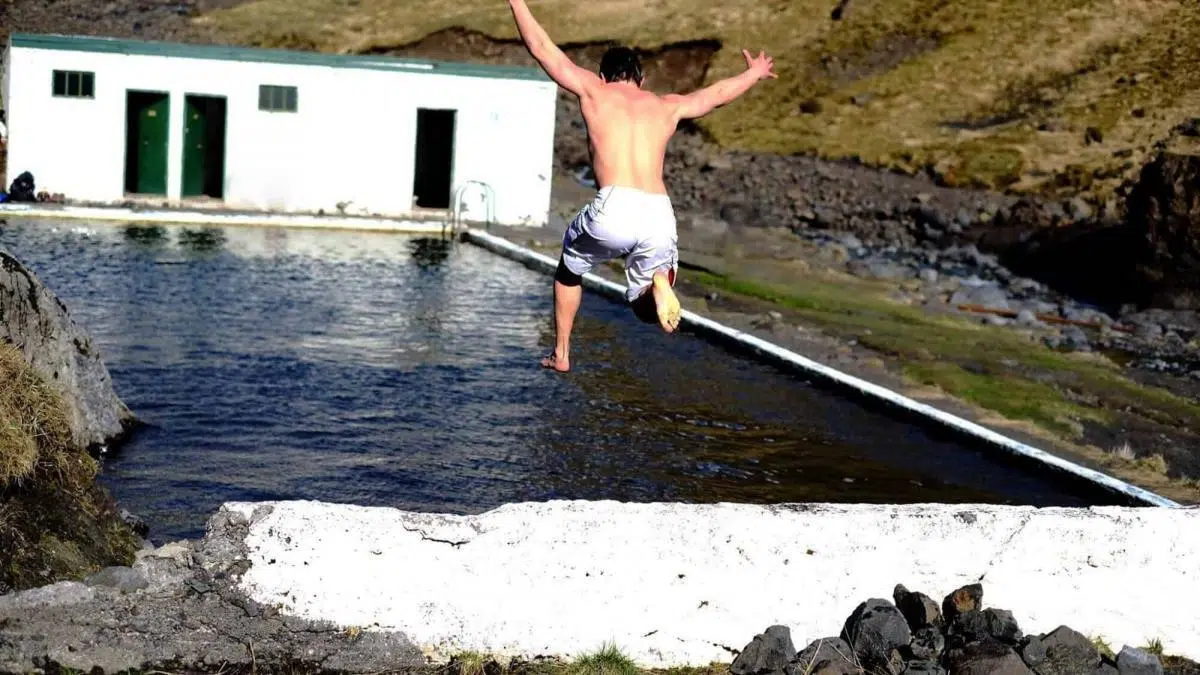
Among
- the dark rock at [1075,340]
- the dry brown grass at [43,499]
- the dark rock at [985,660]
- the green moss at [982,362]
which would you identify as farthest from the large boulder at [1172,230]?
the dry brown grass at [43,499]

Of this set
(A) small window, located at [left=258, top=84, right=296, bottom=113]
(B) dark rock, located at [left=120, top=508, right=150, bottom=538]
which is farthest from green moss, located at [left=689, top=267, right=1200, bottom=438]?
(A) small window, located at [left=258, top=84, right=296, bottom=113]

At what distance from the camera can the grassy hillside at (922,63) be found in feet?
141

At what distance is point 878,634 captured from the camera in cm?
666

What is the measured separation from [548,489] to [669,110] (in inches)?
172

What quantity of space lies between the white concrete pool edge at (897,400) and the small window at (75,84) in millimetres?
13619

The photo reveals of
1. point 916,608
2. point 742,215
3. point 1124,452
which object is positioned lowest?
point 1124,452

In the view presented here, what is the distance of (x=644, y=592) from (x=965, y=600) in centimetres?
153

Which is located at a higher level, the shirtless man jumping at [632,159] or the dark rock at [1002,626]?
the shirtless man jumping at [632,159]

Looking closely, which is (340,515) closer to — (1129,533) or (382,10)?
(1129,533)

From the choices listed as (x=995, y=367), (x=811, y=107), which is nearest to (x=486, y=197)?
(x=995, y=367)

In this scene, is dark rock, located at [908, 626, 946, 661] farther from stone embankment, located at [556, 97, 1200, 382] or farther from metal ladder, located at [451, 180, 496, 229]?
metal ladder, located at [451, 180, 496, 229]

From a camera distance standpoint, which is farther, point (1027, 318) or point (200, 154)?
point (200, 154)

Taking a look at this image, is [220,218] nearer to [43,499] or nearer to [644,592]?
[43,499]

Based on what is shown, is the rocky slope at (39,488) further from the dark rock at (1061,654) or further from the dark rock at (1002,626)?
the dark rock at (1061,654)
